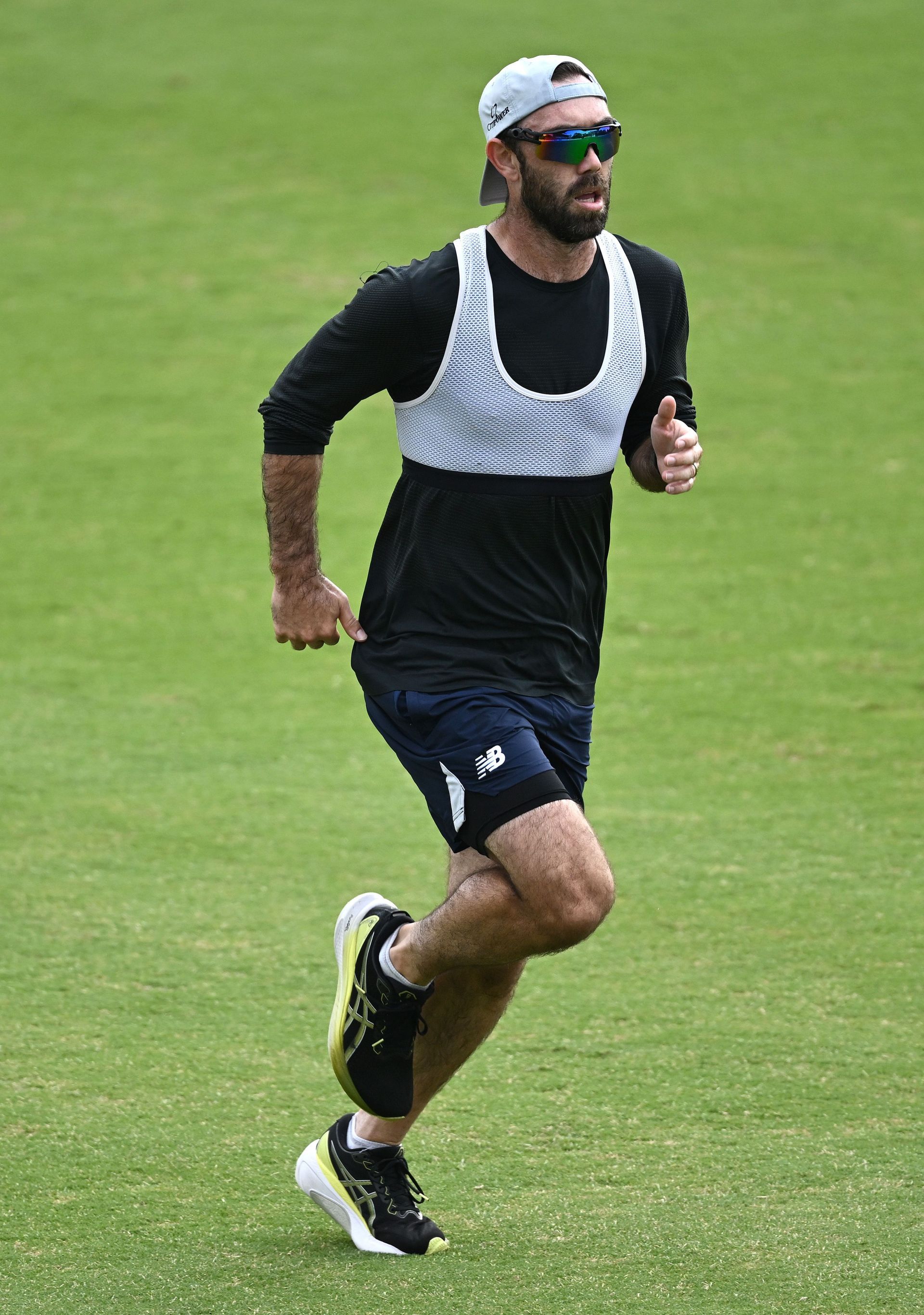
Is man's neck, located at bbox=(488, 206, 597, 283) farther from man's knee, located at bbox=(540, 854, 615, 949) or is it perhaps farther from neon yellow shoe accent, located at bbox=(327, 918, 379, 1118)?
neon yellow shoe accent, located at bbox=(327, 918, 379, 1118)

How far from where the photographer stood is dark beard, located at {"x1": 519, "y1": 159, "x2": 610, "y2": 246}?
346 centimetres

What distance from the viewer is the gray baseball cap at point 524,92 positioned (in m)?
3.52

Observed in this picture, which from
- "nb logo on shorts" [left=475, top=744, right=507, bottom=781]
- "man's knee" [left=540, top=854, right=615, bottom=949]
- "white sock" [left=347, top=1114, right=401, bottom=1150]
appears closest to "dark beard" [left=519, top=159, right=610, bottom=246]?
"nb logo on shorts" [left=475, top=744, right=507, bottom=781]

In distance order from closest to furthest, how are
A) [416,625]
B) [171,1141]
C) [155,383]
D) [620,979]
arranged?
[416,625] < [171,1141] < [620,979] < [155,383]

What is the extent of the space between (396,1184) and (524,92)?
2299 mm

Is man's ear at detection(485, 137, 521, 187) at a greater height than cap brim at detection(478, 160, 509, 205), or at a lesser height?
greater

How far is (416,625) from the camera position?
3562mm

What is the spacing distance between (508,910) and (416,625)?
652mm

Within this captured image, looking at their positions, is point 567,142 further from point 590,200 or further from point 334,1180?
point 334,1180

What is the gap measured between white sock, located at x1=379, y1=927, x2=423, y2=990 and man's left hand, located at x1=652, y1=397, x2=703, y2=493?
43.5 inches

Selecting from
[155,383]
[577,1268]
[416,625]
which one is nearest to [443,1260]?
[577,1268]

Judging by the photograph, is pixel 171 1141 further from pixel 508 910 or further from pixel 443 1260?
pixel 508 910

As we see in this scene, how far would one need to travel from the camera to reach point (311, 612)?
12.1ft

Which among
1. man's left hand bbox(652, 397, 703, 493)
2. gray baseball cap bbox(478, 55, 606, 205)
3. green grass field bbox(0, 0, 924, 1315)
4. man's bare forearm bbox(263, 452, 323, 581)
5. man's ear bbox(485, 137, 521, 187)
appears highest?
gray baseball cap bbox(478, 55, 606, 205)
